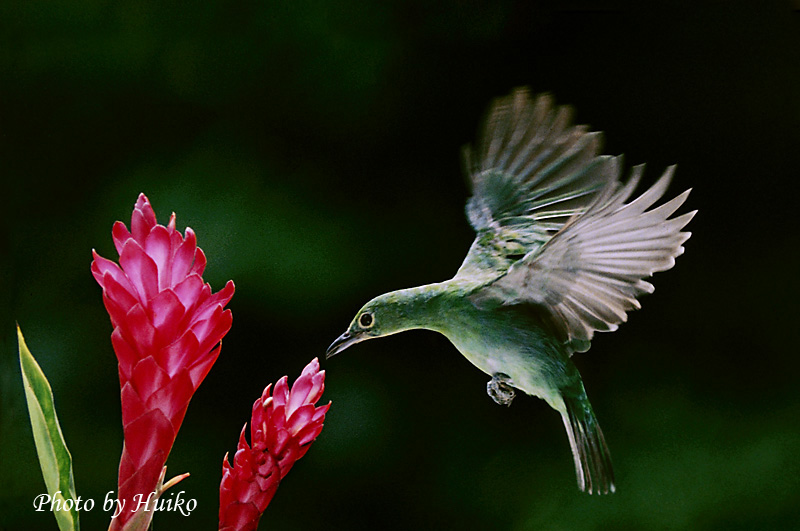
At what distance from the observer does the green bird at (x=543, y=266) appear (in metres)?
0.53

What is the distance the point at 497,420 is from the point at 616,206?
0.53m

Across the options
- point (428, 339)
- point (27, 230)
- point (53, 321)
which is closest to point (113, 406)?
point (53, 321)

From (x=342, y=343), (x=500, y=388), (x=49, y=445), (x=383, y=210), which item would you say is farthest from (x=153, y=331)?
(x=383, y=210)

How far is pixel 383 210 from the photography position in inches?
38.0

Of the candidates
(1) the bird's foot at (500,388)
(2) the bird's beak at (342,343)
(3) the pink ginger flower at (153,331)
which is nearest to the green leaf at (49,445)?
(3) the pink ginger flower at (153,331)

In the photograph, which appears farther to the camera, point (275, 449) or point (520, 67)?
point (520, 67)

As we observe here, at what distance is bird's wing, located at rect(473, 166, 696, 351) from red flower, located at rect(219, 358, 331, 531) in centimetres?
20

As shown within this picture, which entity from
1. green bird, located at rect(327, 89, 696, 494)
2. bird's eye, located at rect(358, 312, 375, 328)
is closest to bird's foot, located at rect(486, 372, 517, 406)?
green bird, located at rect(327, 89, 696, 494)

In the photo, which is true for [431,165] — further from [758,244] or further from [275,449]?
[275,449]

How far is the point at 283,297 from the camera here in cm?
97

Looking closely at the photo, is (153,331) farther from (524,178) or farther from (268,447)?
(524,178)

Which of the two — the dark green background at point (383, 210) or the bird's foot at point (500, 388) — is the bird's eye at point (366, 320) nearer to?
the bird's foot at point (500, 388)

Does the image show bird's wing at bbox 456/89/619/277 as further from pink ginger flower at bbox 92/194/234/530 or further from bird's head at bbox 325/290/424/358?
pink ginger flower at bbox 92/194/234/530

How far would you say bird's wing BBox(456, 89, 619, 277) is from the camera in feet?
2.15
